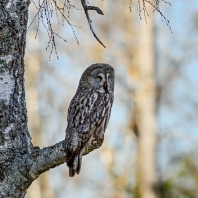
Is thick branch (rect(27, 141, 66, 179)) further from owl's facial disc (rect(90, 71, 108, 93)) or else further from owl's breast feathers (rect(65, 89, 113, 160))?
owl's facial disc (rect(90, 71, 108, 93))

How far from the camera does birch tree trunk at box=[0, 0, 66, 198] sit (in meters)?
4.67

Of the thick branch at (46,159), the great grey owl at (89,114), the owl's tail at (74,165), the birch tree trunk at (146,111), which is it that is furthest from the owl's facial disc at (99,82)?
the birch tree trunk at (146,111)

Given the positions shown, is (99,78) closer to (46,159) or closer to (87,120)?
(87,120)

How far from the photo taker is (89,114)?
527 centimetres

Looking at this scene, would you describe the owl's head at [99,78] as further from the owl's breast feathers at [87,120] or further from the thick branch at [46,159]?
the thick branch at [46,159]

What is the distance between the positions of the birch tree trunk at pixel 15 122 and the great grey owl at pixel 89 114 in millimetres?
176

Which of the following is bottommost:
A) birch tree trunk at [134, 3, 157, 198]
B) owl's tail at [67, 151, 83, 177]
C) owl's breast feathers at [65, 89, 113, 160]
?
owl's tail at [67, 151, 83, 177]

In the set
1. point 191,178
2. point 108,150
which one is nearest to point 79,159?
point 108,150

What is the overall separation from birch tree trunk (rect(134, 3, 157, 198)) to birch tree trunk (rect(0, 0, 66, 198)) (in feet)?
32.2

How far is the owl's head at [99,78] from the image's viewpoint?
220 inches

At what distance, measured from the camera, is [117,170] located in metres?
16.1

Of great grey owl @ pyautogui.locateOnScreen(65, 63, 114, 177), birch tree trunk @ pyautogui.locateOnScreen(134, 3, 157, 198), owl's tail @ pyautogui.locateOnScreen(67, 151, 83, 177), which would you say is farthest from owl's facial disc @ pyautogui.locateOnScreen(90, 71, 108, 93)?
birch tree trunk @ pyautogui.locateOnScreen(134, 3, 157, 198)

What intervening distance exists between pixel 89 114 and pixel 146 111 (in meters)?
9.67

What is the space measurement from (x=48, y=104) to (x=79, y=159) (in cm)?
1258
